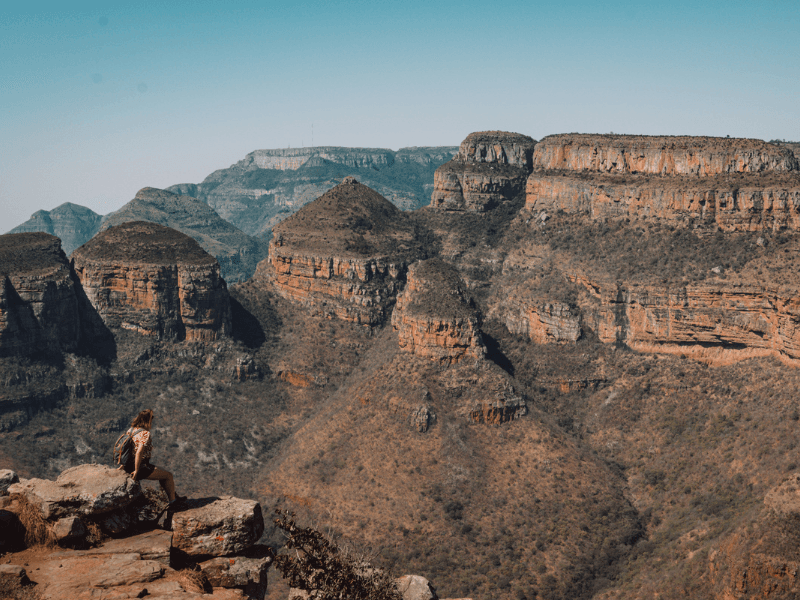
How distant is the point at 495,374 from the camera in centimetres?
7262

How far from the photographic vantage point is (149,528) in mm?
24453

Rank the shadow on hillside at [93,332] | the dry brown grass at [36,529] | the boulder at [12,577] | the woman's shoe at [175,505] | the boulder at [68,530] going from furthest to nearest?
the shadow on hillside at [93,332] → the woman's shoe at [175,505] → the dry brown grass at [36,529] → the boulder at [68,530] → the boulder at [12,577]

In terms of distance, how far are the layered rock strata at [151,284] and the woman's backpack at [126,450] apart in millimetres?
67234

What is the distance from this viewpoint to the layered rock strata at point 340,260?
319 feet

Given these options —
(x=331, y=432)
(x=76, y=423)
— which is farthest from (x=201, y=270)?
(x=331, y=432)

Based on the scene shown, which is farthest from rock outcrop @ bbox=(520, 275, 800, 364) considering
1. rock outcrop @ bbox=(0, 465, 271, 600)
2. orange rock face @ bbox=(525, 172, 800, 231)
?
rock outcrop @ bbox=(0, 465, 271, 600)

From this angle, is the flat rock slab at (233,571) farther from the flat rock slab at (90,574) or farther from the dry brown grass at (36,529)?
the dry brown grass at (36,529)

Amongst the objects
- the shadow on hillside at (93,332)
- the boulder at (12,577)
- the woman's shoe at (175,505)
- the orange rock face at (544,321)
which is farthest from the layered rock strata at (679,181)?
the boulder at (12,577)

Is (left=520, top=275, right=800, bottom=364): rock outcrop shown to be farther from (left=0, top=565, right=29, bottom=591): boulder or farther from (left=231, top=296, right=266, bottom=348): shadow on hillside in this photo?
(left=0, top=565, right=29, bottom=591): boulder

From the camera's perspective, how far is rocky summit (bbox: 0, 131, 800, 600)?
57156 mm

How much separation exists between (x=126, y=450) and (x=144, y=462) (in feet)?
2.25

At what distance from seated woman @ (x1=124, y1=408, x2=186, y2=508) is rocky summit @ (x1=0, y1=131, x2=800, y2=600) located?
61.4 ft

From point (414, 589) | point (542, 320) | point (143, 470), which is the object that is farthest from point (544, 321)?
point (143, 470)

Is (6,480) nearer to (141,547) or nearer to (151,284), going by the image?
(141,547)
